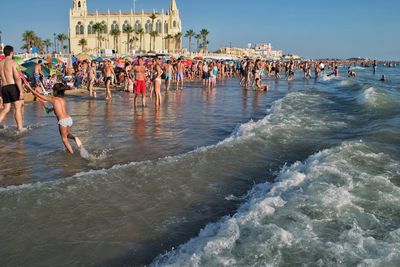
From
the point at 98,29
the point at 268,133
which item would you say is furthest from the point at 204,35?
the point at 268,133

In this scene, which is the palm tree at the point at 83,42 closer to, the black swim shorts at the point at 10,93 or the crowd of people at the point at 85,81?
the crowd of people at the point at 85,81

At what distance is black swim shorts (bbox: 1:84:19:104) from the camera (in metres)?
7.69

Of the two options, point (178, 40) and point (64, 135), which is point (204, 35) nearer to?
point (178, 40)

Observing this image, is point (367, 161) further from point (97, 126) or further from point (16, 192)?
point (97, 126)

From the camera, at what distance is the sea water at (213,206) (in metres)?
3.28

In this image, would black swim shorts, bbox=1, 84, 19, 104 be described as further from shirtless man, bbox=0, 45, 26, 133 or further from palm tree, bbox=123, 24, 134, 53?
palm tree, bbox=123, 24, 134, 53

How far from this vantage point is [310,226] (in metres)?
3.79

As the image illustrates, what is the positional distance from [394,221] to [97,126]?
22.1 feet

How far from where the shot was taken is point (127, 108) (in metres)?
12.5

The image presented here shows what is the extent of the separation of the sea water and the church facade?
92.6m

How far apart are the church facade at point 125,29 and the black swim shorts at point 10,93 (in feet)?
298

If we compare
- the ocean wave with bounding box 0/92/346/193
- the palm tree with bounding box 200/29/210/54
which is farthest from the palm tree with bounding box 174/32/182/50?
the ocean wave with bounding box 0/92/346/193

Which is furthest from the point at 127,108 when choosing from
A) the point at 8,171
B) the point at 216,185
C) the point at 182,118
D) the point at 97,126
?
the point at 216,185

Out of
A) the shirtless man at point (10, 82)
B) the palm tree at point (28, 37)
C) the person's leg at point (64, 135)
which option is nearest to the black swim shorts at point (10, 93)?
the shirtless man at point (10, 82)
